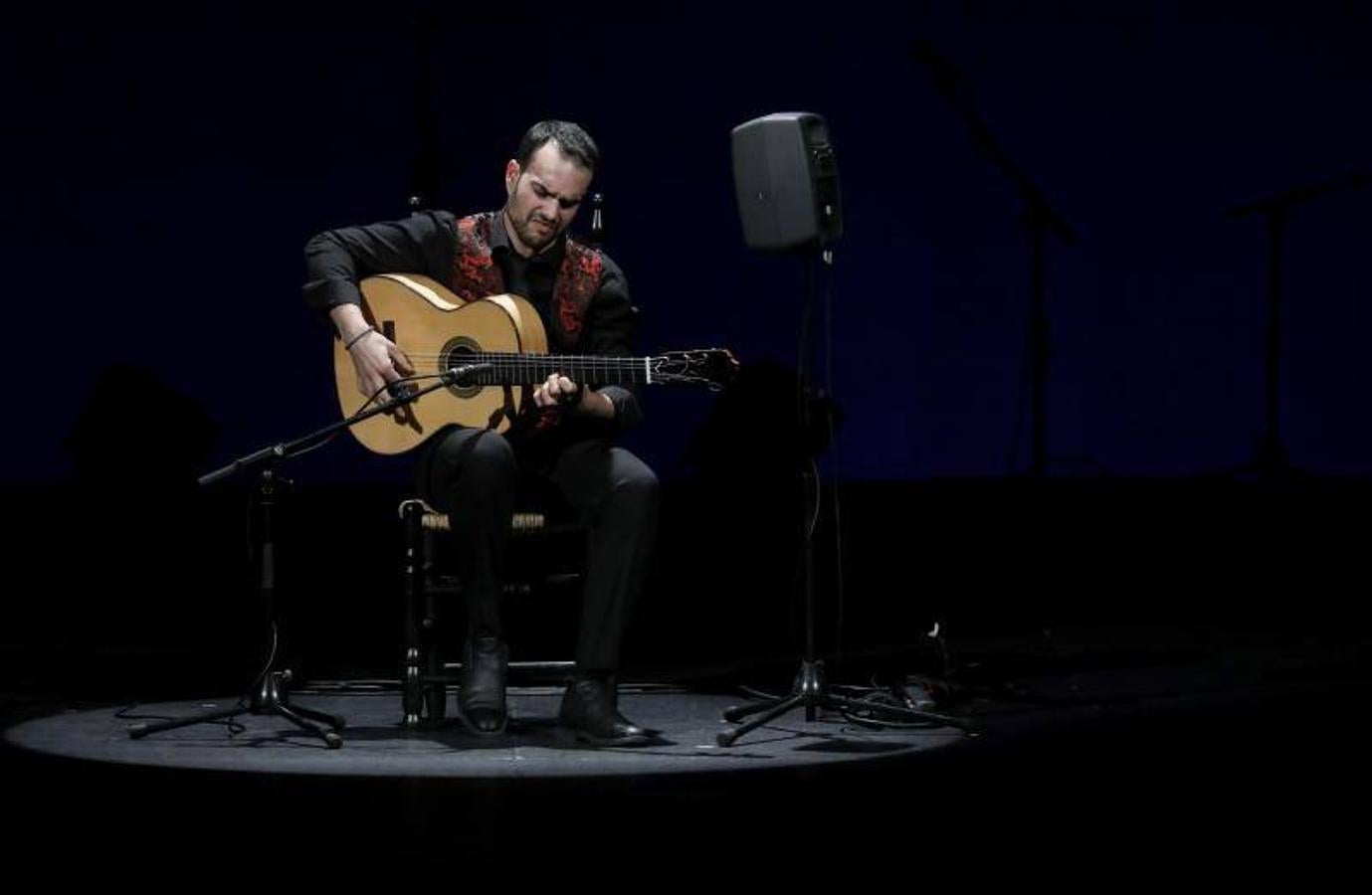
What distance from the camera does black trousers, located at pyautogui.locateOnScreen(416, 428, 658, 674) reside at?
366 centimetres

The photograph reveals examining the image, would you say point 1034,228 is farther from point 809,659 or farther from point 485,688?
point 485,688

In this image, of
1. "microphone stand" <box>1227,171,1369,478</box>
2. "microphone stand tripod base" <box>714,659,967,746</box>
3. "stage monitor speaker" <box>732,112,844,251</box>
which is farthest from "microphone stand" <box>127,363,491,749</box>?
"microphone stand" <box>1227,171,1369,478</box>

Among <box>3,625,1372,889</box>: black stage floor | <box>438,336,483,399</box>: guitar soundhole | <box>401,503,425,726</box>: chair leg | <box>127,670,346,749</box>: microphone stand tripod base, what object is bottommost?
<box>3,625,1372,889</box>: black stage floor

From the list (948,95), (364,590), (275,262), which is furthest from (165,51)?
(948,95)

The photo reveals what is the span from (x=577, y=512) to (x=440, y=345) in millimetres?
430

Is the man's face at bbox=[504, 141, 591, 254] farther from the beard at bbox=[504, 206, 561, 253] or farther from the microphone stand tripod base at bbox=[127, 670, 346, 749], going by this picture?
the microphone stand tripod base at bbox=[127, 670, 346, 749]

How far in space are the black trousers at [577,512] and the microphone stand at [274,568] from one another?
0.43 ft

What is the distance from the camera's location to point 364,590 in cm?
562

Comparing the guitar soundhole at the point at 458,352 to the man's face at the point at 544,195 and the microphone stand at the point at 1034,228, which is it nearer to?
the man's face at the point at 544,195

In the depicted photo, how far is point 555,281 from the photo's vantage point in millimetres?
3918

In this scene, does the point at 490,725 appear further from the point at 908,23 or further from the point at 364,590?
the point at 908,23

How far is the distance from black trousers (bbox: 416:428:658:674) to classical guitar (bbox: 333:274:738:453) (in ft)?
A: 0.21

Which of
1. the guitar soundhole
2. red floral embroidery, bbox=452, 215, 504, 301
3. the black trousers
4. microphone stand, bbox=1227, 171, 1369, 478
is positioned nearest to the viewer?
the black trousers

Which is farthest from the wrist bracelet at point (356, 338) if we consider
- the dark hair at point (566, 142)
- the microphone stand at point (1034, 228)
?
the microphone stand at point (1034, 228)
